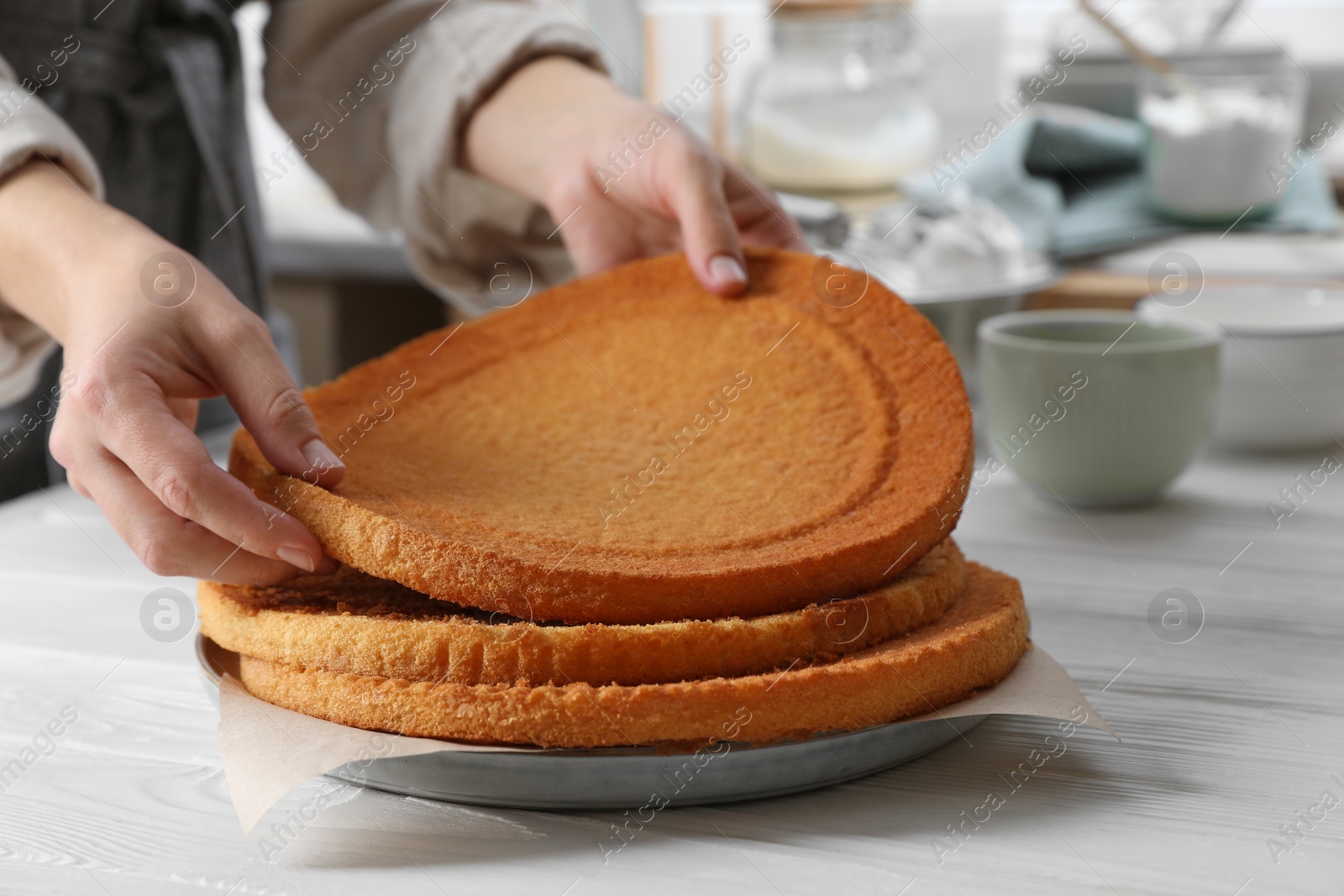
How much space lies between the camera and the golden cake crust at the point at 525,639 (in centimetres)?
54

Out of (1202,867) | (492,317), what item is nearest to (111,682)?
(492,317)

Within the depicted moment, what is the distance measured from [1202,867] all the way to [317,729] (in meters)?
0.38

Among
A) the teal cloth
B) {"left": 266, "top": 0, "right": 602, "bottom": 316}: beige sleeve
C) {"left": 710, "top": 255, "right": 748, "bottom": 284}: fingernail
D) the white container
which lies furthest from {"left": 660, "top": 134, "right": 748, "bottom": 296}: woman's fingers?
→ the white container

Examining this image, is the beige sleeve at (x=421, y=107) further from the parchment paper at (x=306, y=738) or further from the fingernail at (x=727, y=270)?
the parchment paper at (x=306, y=738)

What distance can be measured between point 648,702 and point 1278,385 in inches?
33.7

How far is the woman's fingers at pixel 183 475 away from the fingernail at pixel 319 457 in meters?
0.03

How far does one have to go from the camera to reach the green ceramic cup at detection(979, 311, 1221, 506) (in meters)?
0.99

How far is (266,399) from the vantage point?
615mm

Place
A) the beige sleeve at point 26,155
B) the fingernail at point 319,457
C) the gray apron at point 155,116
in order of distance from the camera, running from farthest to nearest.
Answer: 1. the gray apron at point 155,116
2. the beige sleeve at point 26,155
3. the fingernail at point 319,457

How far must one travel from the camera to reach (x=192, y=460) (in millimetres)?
574

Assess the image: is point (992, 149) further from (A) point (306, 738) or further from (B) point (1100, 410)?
(A) point (306, 738)

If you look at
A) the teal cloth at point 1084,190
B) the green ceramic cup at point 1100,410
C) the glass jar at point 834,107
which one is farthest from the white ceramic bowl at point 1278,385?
the glass jar at point 834,107

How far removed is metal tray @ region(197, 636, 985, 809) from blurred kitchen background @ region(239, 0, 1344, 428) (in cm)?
67

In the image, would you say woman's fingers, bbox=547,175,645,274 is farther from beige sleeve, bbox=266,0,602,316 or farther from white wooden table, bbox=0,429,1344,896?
white wooden table, bbox=0,429,1344,896
